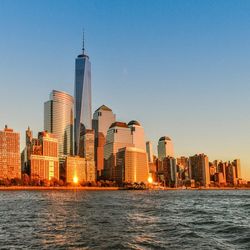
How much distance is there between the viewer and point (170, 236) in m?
49.0

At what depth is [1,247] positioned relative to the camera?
41.1 meters

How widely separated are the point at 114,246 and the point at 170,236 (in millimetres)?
9798

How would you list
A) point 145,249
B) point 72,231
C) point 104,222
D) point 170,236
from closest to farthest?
point 145,249 → point 170,236 → point 72,231 → point 104,222

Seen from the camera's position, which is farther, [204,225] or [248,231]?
[204,225]

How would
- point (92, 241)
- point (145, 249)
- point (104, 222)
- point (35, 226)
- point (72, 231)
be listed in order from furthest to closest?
point (104, 222), point (35, 226), point (72, 231), point (92, 241), point (145, 249)

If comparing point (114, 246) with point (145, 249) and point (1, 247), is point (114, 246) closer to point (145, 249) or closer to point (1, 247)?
point (145, 249)

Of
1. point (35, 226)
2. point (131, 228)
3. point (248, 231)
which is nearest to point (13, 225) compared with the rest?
point (35, 226)

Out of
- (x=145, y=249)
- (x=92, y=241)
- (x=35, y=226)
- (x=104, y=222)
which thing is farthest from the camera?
(x=104, y=222)

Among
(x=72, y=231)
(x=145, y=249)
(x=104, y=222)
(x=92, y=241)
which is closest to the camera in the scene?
(x=145, y=249)

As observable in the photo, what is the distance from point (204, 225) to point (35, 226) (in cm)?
2587

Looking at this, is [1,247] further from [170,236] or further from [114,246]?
[170,236]

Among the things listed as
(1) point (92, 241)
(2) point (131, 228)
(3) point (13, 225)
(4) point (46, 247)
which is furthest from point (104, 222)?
(4) point (46, 247)

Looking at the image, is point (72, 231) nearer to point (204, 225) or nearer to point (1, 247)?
point (1, 247)

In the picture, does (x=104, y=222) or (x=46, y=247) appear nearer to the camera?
(x=46, y=247)
